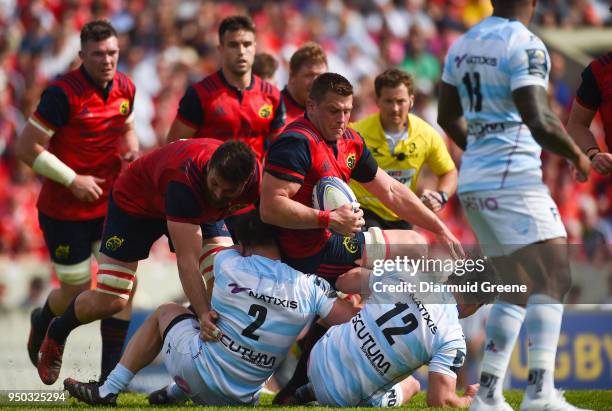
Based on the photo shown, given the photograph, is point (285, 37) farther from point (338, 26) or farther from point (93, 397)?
point (93, 397)

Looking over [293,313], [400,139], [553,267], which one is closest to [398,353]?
[293,313]

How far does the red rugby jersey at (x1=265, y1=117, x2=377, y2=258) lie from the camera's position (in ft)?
24.0

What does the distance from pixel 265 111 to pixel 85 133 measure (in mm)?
1581

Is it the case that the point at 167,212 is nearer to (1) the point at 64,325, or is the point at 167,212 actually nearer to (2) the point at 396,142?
(1) the point at 64,325

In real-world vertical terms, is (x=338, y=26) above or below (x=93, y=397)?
above

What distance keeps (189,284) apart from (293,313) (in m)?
0.75

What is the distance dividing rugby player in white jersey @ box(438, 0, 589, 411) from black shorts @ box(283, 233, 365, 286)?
1.49m

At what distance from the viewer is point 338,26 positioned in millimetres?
19344

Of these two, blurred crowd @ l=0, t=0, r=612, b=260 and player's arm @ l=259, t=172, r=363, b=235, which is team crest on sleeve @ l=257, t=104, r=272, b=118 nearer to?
player's arm @ l=259, t=172, r=363, b=235

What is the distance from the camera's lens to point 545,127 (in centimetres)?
606

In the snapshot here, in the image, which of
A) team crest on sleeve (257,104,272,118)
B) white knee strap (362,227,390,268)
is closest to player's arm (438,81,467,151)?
white knee strap (362,227,390,268)

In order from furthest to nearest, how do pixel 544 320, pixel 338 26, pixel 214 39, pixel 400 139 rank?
pixel 338 26 → pixel 214 39 → pixel 400 139 → pixel 544 320

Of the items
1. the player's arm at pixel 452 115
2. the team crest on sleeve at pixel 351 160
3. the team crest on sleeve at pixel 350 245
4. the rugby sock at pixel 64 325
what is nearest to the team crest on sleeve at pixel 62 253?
the rugby sock at pixel 64 325

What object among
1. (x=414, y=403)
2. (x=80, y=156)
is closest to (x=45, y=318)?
(x=80, y=156)
